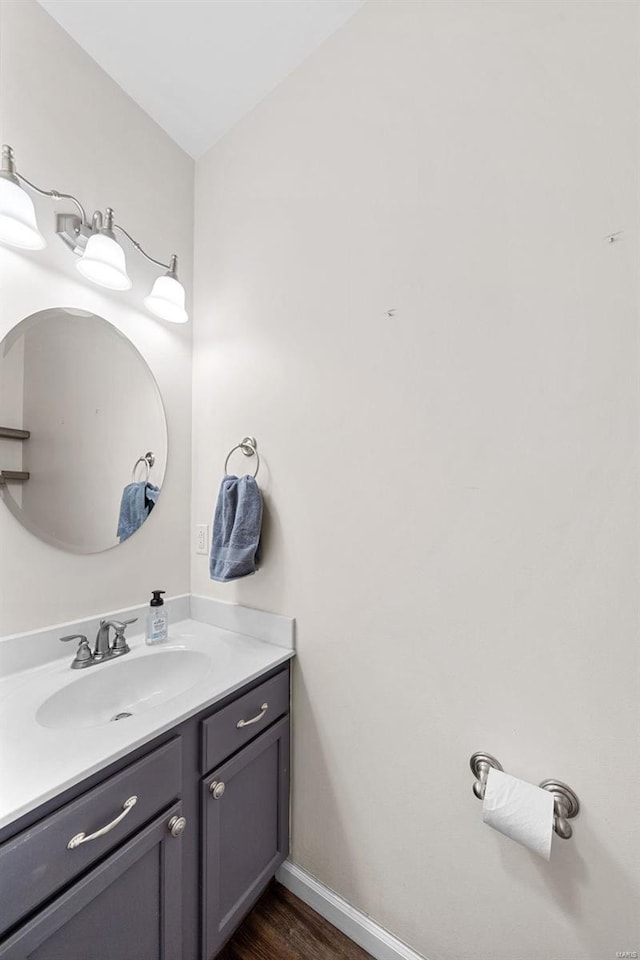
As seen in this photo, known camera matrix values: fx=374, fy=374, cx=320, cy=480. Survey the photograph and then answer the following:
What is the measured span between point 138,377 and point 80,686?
3.36 ft

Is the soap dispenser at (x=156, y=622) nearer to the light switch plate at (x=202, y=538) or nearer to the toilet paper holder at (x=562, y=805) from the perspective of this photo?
the light switch plate at (x=202, y=538)

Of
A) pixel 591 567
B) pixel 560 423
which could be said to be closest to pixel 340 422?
pixel 560 423

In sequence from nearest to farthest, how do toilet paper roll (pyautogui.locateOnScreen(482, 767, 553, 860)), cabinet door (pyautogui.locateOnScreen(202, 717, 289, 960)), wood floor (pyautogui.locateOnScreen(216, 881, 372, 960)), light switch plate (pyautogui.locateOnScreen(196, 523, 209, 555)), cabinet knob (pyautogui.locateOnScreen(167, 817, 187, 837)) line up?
toilet paper roll (pyautogui.locateOnScreen(482, 767, 553, 860))
cabinet knob (pyautogui.locateOnScreen(167, 817, 187, 837))
cabinet door (pyautogui.locateOnScreen(202, 717, 289, 960))
wood floor (pyautogui.locateOnScreen(216, 881, 372, 960))
light switch plate (pyautogui.locateOnScreen(196, 523, 209, 555))

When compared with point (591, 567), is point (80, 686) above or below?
below

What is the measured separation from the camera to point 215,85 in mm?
1383

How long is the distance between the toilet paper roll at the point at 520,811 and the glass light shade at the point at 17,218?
178 cm

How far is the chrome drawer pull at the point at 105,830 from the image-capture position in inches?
26.9

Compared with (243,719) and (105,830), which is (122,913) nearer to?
(105,830)

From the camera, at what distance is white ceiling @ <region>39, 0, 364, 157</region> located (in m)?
1.18

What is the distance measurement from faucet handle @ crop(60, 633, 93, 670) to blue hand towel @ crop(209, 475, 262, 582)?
0.41 m

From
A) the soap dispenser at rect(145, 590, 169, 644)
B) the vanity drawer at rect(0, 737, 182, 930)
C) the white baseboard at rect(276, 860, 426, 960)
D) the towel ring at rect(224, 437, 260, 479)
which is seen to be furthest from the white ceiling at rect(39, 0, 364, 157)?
the white baseboard at rect(276, 860, 426, 960)

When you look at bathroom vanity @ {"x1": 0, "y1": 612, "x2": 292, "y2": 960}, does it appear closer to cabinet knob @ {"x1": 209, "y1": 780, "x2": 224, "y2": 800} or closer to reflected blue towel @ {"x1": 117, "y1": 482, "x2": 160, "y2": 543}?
cabinet knob @ {"x1": 209, "y1": 780, "x2": 224, "y2": 800}

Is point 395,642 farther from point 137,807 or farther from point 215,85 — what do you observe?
point 215,85

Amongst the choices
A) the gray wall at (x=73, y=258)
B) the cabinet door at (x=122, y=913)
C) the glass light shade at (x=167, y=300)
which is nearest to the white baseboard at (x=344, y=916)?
the cabinet door at (x=122, y=913)
